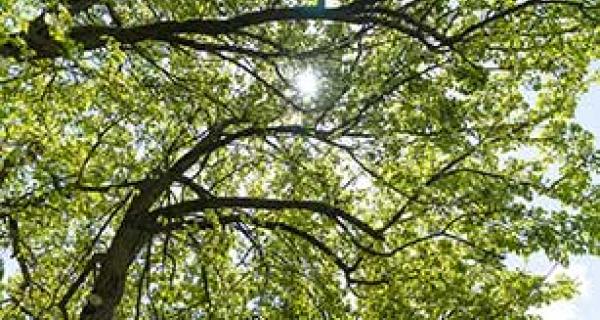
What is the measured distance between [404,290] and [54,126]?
9.05 m

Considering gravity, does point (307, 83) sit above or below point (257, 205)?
above

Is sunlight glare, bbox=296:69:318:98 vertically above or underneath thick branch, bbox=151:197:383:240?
above

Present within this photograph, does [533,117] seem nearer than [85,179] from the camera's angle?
No

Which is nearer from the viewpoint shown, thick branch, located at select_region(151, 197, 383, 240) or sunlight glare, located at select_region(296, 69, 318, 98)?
sunlight glare, located at select_region(296, 69, 318, 98)

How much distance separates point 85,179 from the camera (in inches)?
810

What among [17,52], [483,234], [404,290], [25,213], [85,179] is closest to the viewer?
[17,52]

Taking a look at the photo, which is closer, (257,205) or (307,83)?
(307,83)

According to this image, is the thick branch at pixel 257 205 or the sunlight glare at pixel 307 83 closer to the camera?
the sunlight glare at pixel 307 83

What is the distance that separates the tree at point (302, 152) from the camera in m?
18.0

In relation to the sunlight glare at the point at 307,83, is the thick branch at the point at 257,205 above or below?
below

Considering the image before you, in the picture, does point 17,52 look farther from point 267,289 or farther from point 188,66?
point 267,289

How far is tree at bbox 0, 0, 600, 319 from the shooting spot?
18031 millimetres

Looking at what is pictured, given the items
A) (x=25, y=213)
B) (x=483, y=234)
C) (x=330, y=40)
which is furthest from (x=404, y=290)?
(x=25, y=213)

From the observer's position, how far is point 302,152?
23.4 metres
